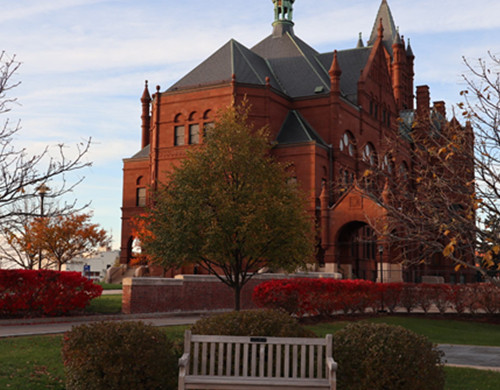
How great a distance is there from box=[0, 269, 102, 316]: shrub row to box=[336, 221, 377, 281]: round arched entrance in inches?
957

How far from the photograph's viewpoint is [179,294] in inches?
1027

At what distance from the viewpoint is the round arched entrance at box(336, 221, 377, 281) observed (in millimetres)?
44531

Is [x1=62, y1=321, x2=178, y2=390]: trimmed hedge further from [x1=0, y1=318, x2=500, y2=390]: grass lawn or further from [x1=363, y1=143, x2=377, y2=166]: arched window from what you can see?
[x1=363, y1=143, x2=377, y2=166]: arched window

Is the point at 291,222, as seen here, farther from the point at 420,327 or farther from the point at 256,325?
the point at 256,325

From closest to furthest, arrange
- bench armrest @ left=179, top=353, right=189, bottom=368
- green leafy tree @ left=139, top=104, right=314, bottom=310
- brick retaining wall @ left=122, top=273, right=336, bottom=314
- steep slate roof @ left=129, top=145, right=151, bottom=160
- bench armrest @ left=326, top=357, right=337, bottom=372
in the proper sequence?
bench armrest @ left=326, top=357, right=337, bottom=372
bench armrest @ left=179, top=353, right=189, bottom=368
green leafy tree @ left=139, top=104, right=314, bottom=310
brick retaining wall @ left=122, top=273, right=336, bottom=314
steep slate roof @ left=129, top=145, right=151, bottom=160

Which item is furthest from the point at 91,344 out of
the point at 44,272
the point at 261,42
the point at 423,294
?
the point at 261,42

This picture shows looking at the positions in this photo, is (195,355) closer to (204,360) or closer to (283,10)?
(204,360)

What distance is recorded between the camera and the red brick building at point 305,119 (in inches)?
1747

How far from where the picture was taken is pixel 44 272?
21.8 metres

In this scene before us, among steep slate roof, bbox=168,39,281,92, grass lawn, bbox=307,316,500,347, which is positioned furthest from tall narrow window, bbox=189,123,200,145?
grass lawn, bbox=307,316,500,347

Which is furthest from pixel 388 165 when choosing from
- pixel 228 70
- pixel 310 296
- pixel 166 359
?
pixel 228 70

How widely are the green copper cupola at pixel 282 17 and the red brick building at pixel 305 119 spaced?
140 millimetres

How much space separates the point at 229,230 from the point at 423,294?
11.7 metres

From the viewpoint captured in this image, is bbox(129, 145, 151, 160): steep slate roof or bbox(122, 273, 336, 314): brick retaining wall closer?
bbox(122, 273, 336, 314): brick retaining wall
